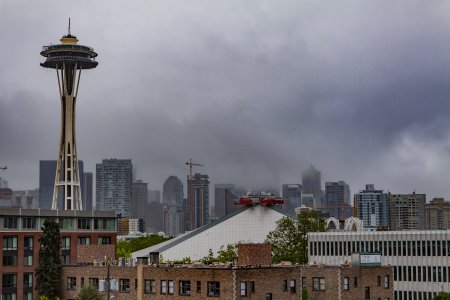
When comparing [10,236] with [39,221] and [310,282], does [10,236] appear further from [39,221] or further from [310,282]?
[310,282]

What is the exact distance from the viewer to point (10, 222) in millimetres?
140375

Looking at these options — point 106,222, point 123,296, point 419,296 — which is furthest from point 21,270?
point 419,296

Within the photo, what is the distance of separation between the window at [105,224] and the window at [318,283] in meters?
56.6

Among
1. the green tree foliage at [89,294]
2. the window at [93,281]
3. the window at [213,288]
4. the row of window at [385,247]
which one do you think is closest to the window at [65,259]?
the window at [93,281]

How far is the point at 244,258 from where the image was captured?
9819 centimetres

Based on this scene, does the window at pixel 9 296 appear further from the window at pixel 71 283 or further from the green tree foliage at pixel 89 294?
the green tree foliage at pixel 89 294

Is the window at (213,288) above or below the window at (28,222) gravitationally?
below

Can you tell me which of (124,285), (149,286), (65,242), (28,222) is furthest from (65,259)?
(149,286)

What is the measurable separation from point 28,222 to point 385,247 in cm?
6528

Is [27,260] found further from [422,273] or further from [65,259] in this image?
[422,273]

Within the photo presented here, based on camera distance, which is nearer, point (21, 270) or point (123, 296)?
point (123, 296)

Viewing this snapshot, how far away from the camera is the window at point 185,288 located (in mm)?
98188

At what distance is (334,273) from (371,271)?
6.46m

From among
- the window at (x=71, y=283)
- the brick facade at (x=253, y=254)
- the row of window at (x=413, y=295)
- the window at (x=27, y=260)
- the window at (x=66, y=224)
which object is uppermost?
the window at (x=66, y=224)
